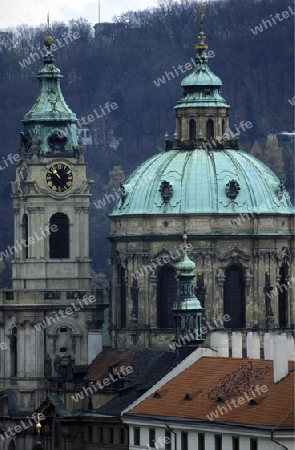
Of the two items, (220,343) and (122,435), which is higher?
(220,343)

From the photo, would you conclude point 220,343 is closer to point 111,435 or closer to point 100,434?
point 100,434

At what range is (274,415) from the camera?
166250 millimetres

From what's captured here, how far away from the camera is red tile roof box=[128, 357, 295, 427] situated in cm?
16762

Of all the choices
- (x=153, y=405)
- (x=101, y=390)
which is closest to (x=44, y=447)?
(x=101, y=390)

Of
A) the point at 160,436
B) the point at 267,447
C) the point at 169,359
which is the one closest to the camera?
the point at 267,447

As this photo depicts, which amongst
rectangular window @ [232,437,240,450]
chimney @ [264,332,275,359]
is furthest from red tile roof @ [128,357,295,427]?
chimney @ [264,332,275,359]

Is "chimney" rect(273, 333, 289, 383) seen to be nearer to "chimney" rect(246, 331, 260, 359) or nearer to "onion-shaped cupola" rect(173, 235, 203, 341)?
"onion-shaped cupola" rect(173, 235, 203, 341)

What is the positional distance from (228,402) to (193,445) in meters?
2.80

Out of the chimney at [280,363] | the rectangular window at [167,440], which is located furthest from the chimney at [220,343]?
the chimney at [280,363]

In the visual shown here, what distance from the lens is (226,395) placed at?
175 m

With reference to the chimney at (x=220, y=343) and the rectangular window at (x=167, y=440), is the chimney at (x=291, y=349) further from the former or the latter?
the rectangular window at (x=167, y=440)

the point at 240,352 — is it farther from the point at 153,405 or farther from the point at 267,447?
the point at 267,447

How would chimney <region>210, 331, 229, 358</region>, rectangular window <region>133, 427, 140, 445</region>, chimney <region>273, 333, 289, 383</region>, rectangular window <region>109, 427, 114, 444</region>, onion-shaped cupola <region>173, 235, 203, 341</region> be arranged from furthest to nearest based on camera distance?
onion-shaped cupola <region>173, 235, 203, 341</region> → chimney <region>210, 331, 229, 358</region> → rectangular window <region>109, 427, 114, 444</region> → rectangular window <region>133, 427, 140, 445</region> → chimney <region>273, 333, 289, 383</region>

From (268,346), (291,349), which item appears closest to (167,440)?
(291,349)
